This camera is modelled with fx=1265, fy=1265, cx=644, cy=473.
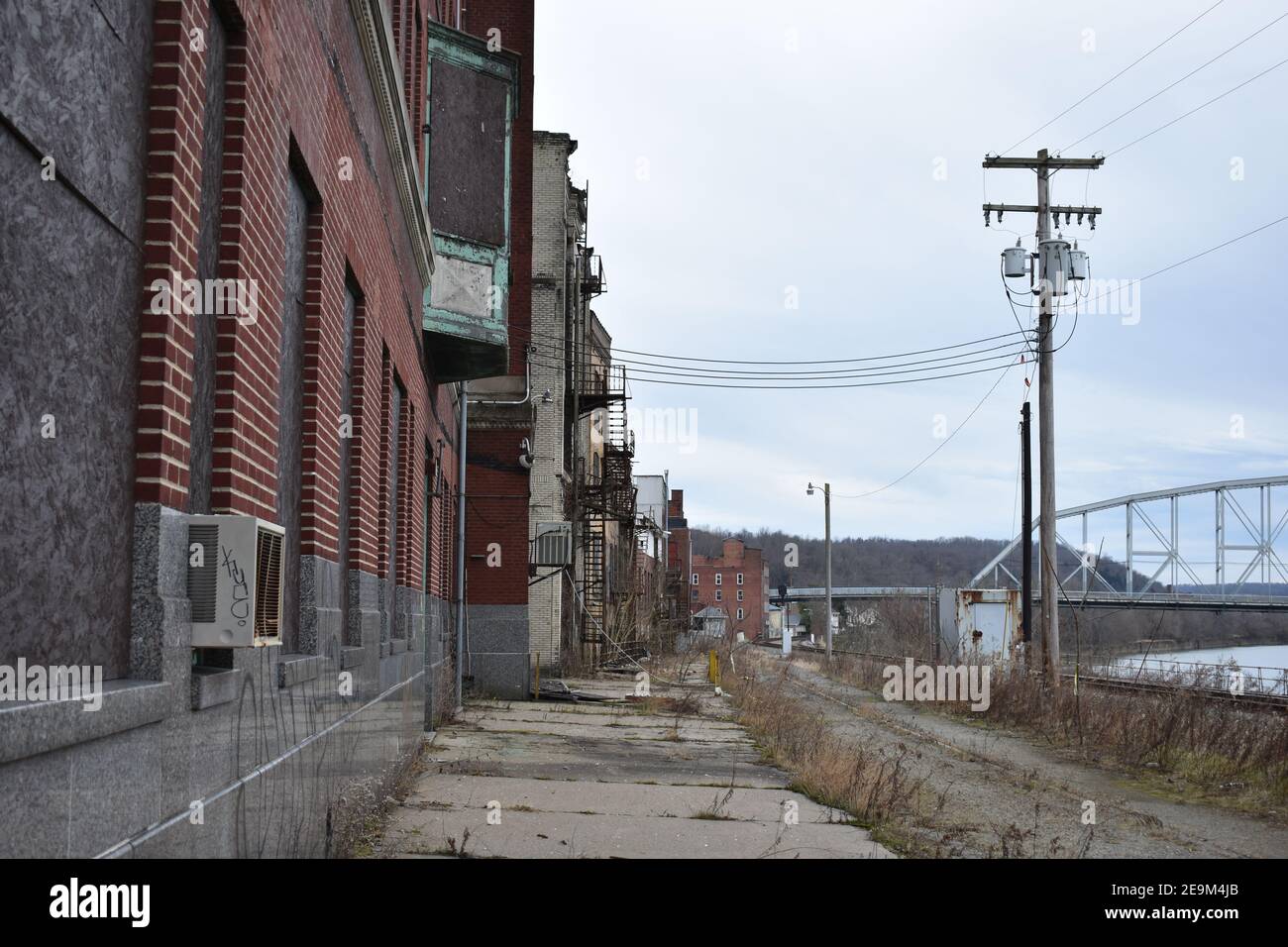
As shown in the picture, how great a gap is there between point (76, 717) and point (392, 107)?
8596mm

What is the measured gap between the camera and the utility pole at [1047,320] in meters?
24.8

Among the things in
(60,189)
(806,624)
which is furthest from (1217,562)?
(60,189)

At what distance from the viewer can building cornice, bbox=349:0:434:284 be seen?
9633mm

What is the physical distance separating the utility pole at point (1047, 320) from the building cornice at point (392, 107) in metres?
14.3

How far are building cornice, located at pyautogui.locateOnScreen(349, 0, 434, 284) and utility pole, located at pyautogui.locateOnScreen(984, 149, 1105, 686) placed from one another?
47.0 feet

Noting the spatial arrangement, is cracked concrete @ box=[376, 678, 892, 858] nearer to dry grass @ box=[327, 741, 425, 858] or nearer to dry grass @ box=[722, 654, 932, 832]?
dry grass @ box=[327, 741, 425, 858]

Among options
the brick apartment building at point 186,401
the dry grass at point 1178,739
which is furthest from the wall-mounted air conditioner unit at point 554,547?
the brick apartment building at point 186,401

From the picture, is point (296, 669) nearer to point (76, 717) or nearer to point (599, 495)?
point (76, 717)

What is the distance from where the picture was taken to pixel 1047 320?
1056 inches

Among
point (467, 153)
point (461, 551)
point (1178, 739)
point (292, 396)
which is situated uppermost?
point (467, 153)

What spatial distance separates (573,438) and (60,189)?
30315 millimetres

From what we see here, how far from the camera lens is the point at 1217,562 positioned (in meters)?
109

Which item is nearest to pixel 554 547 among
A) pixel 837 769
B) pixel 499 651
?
pixel 499 651

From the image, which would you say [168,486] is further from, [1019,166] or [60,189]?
[1019,166]
